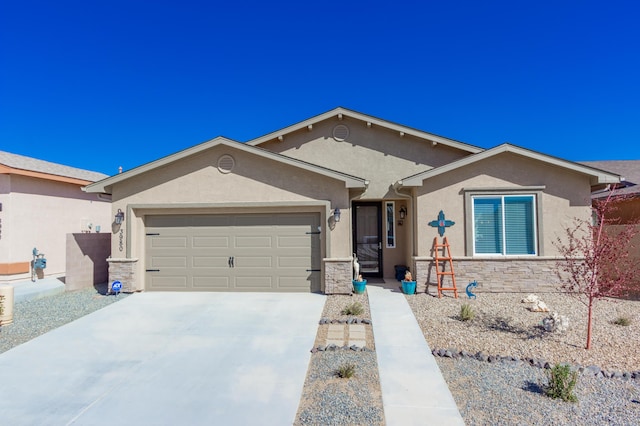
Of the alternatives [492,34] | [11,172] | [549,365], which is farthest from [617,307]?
[11,172]

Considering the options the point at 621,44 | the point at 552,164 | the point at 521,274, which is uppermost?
the point at 621,44

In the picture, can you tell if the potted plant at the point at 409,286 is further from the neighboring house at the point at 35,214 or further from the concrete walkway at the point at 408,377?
the neighboring house at the point at 35,214

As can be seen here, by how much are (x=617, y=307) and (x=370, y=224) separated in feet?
21.5

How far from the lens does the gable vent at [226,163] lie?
916 cm

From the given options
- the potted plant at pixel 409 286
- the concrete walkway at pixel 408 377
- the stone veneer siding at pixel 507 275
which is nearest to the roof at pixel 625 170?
the stone veneer siding at pixel 507 275

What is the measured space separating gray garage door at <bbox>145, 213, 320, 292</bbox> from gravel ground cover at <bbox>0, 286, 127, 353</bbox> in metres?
1.50

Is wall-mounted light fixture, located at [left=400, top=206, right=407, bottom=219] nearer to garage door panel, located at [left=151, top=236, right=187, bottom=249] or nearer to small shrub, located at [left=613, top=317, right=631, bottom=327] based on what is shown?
small shrub, located at [left=613, top=317, right=631, bottom=327]

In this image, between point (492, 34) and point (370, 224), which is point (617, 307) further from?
point (492, 34)

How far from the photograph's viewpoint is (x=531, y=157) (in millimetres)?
8641

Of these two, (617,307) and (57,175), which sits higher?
(57,175)

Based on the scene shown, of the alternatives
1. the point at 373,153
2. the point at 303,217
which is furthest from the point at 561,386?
the point at 373,153

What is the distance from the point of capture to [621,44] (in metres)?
12.2

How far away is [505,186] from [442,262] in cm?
266

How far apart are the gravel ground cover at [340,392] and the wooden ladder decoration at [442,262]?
3.92 meters
